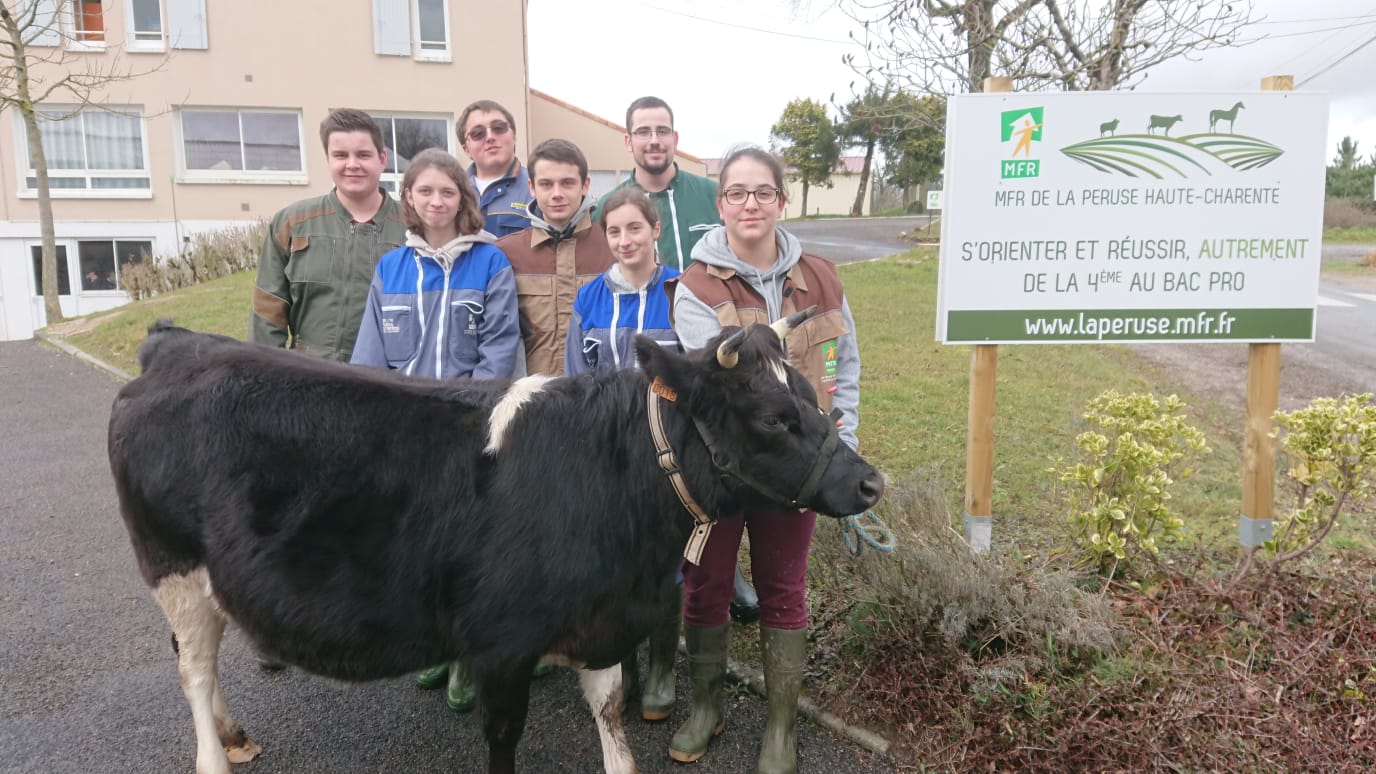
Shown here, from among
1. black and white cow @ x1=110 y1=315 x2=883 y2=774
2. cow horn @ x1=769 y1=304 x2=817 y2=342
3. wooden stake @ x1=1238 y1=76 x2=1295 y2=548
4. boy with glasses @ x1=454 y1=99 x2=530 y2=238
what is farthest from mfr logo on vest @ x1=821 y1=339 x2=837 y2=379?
wooden stake @ x1=1238 y1=76 x2=1295 y2=548

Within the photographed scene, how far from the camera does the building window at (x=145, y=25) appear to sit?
2150 cm

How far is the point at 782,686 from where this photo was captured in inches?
128

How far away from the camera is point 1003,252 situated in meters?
4.06

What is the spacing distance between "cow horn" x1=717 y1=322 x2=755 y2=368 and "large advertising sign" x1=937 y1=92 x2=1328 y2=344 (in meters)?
1.74

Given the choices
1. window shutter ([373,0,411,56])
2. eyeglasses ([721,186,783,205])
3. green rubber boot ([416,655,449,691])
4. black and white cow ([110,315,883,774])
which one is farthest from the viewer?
window shutter ([373,0,411,56])

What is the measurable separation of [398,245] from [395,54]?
20842 millimetres

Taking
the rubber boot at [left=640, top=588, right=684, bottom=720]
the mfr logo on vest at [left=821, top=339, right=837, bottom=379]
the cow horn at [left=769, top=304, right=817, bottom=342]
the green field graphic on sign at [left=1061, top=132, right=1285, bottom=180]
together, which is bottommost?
the rubber boot at [left=640, top=588, right=684, bottom=720]

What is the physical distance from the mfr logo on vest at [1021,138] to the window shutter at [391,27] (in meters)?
21.9

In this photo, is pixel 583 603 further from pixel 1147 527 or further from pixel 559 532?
pixel 1147 527

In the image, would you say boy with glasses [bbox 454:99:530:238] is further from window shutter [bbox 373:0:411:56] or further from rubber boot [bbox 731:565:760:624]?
window shutter [bbox 373:0:411:56]

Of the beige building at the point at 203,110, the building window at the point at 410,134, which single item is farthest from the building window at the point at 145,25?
the building window at the point at 410,134

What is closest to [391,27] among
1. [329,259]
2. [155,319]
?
[155,319]

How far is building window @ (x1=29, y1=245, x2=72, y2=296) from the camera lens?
21.5 meters

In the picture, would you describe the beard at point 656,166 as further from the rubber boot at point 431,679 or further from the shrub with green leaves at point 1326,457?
the shrub with green leaves at point 1326,457
